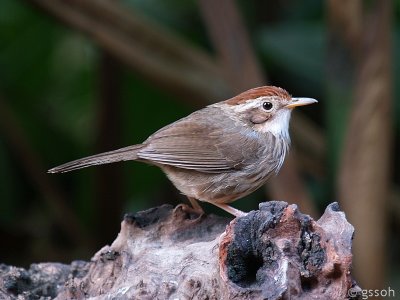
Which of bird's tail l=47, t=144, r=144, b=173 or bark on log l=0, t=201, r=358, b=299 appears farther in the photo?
bird's tail l=47, t=144, r=144, b=173

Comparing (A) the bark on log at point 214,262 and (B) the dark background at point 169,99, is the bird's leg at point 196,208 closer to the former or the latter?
(A) the bark on log at point 214,262

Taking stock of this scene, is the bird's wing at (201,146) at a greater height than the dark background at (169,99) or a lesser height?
lesser

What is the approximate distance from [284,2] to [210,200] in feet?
12.7

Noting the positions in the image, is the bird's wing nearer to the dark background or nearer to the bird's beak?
the bird's beak

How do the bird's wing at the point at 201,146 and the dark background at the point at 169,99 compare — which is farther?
the dark background at the point at 169,99

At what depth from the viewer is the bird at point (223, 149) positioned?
440cm

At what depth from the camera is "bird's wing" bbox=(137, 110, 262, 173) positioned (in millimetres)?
4398

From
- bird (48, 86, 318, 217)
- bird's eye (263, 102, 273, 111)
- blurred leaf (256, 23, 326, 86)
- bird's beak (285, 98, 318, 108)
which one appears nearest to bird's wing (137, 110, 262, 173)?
bird (48, 86, 318, 217)

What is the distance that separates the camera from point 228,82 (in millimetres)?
5996

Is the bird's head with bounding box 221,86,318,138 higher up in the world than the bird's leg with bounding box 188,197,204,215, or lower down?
higher up

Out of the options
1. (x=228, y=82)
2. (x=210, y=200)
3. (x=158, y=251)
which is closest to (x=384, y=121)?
(x=228, y=82)

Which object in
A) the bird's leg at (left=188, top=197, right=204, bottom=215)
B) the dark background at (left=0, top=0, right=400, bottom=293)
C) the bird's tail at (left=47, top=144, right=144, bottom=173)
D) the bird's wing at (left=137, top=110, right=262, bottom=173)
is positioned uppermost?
the dark background at (left=0, top=0, right=400, bottom=293)

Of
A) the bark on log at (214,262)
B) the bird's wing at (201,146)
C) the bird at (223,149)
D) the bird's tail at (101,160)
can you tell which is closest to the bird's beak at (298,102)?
the bird at (223,149)

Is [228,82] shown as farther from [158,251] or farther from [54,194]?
[158,251]
